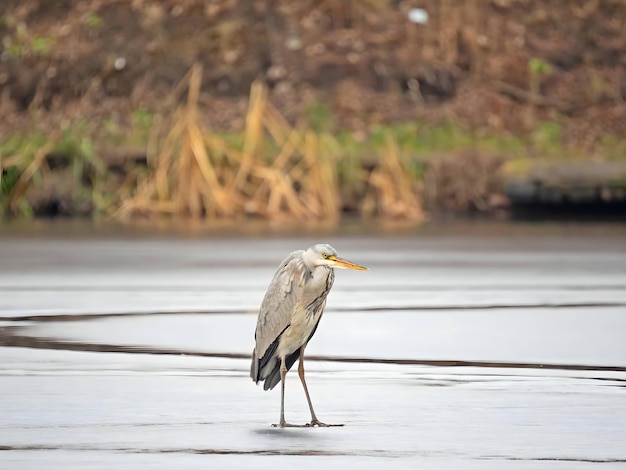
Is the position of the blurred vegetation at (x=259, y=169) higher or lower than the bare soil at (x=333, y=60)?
lower

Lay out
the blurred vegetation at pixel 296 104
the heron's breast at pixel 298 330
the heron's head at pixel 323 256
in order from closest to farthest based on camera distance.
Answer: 1. the heron's head at pixel 323 256
2. the heron's breast at pixel 298 330
3. the blurred vegetation at pixel 296 104

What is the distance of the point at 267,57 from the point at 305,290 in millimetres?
28275

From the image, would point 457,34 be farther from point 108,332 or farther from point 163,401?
point 163,401

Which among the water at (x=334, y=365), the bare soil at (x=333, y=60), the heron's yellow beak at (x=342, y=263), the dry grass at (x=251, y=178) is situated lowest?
the water at (x=334, y=365)

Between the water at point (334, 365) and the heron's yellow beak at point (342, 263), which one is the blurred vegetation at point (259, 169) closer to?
the water at point (334, 365)

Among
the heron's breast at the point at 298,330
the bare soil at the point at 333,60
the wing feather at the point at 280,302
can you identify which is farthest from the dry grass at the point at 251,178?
the wing feather at the point at 280,302

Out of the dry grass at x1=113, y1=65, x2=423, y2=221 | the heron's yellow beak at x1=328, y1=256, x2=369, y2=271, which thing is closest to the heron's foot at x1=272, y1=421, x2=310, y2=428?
the heron's yellow beak at x1=328, y1=256, x2=369, y2=271

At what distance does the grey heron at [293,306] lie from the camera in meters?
8.22

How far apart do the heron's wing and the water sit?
38cm

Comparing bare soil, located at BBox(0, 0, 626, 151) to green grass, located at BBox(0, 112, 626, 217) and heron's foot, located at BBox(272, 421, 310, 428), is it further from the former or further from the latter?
heron's foot, located at BBox(272, 421, 310, 428)

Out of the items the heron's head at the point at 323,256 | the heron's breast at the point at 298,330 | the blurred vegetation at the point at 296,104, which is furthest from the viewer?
the blurred vegetation at the point at 296,104

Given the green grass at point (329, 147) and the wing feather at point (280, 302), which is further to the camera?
the green grass at point (329, 147)

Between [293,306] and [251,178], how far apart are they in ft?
70.4

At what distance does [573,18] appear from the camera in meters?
37.6
